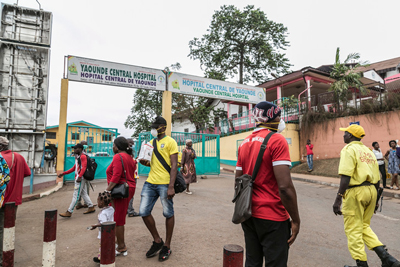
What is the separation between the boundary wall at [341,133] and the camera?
1160cm

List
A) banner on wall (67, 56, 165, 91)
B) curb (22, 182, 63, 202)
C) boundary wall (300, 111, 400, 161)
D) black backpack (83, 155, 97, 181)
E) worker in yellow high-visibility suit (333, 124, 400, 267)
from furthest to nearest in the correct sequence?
boundary wall (300, 111, 400, 161) < banner on wall (67, 56, 165, 91) < curb (22, 182, 63, 202) < black backpack (83, 155, 97, 181) < worker in yellow high-visibility suit (333, 124, 400, 267)

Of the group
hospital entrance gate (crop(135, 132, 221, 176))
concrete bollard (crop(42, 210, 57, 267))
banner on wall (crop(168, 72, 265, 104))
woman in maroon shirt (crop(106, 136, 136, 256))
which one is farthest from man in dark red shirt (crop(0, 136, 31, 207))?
hospital entrance gate (crop(135, 132, 221, 176))

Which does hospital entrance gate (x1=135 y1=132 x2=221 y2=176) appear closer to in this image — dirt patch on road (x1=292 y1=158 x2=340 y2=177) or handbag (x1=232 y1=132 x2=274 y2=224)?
dirt patch on road (x1=292 y1=158 x2=340 y2=177)

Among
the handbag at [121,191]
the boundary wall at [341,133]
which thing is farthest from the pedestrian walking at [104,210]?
the boundary wall at [341,133]

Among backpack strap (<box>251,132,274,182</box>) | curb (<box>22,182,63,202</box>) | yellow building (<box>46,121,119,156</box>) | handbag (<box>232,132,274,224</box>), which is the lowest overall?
curb (<box>22,182,63,202</box>)

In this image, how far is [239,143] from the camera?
1767cm

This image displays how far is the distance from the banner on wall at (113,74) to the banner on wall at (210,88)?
68 cm

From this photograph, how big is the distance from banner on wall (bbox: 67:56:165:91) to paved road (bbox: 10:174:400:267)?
5.17 metres

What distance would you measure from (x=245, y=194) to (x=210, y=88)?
11139mm

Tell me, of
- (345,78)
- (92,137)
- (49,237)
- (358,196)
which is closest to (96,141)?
(92,137)

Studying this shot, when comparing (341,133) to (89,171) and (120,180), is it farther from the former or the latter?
(120,180)

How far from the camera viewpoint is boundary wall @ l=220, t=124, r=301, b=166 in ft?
50.8

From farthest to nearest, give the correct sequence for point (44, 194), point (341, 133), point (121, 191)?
1. point (341, 133)
2. point (44, 194)
3. point (121, 191)

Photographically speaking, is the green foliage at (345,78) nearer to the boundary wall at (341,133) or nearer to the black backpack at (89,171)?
the boundary wall at (341,133)
